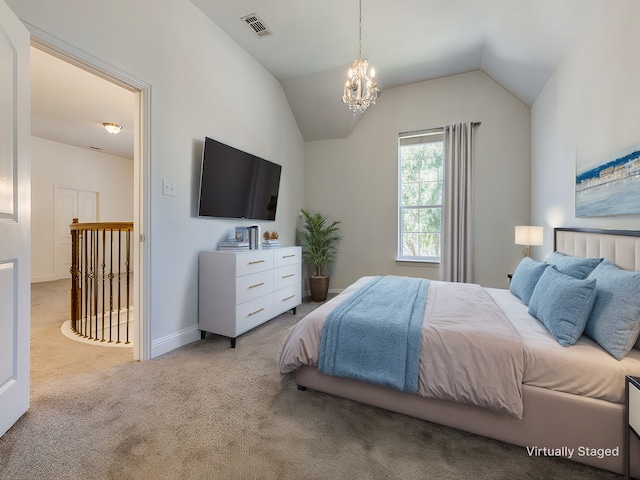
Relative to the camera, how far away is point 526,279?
2225mm

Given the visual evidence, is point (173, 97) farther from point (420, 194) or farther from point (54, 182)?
point (54, 182)

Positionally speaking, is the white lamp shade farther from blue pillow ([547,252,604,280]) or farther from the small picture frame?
the small picture frame

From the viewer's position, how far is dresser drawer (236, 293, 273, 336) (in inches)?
104

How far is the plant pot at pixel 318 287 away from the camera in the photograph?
14.3 feet

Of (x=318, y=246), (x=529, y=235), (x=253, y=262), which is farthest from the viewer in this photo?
(x=318, y=246)

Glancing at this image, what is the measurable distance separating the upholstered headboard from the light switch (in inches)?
128

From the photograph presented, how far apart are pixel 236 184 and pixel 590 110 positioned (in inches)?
126

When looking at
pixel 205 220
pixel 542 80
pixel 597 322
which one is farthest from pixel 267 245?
pixel 542 80

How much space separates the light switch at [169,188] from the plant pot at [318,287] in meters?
2.45

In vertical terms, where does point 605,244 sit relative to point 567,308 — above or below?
above

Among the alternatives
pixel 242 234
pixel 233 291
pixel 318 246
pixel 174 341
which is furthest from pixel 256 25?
pixel 174 341

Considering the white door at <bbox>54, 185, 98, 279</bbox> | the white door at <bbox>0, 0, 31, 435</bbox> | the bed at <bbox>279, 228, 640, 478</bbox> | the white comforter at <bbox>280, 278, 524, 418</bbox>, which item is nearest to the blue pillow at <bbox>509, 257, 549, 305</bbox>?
the bed at <bbox>279, 228, 640, 478</bbox>

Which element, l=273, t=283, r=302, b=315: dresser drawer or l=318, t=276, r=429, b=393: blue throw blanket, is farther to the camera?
l=273, t=283, r=302, b=315: dresser drawer

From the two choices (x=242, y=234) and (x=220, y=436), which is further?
(x=242, y=234)
